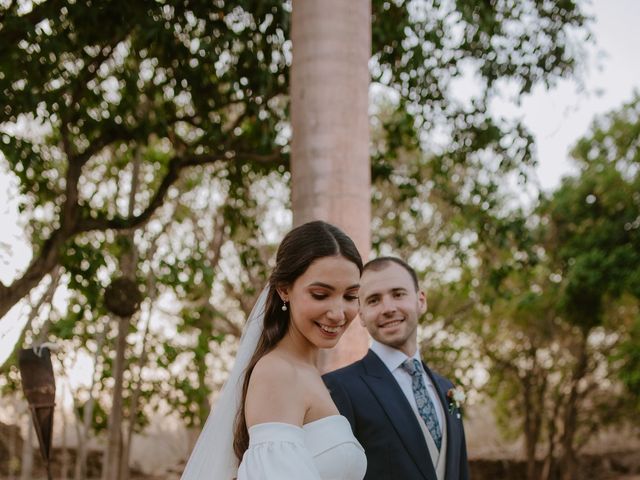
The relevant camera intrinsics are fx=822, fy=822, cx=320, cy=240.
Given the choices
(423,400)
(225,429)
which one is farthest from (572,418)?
(225,429)

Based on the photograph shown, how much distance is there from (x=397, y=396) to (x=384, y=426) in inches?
5.4

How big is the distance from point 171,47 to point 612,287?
36.1 ft

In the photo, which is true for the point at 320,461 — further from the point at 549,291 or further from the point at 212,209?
the point at 549,291

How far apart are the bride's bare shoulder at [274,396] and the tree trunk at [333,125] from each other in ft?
6.01

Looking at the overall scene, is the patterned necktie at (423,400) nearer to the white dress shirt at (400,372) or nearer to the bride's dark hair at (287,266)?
the white dress shirt at (400,372)

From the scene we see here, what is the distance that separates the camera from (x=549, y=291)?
17.5 meters

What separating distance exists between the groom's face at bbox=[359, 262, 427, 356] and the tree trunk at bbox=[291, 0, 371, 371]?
3.14 feet

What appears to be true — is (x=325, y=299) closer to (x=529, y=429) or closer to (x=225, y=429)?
(x=225, y=429)

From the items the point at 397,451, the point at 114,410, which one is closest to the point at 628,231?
the point at 114,410

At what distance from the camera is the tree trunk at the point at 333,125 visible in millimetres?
4020

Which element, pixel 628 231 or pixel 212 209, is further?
pixel 628 231

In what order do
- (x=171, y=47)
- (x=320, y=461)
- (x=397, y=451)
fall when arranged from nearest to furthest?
(x=320, y=461) → (x=397, y=451) → (x=171, y=47)

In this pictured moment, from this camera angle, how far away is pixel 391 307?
298cm

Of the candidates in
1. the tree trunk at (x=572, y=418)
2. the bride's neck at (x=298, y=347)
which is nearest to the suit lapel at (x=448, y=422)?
the bride's neck at (x=298, y=347)
